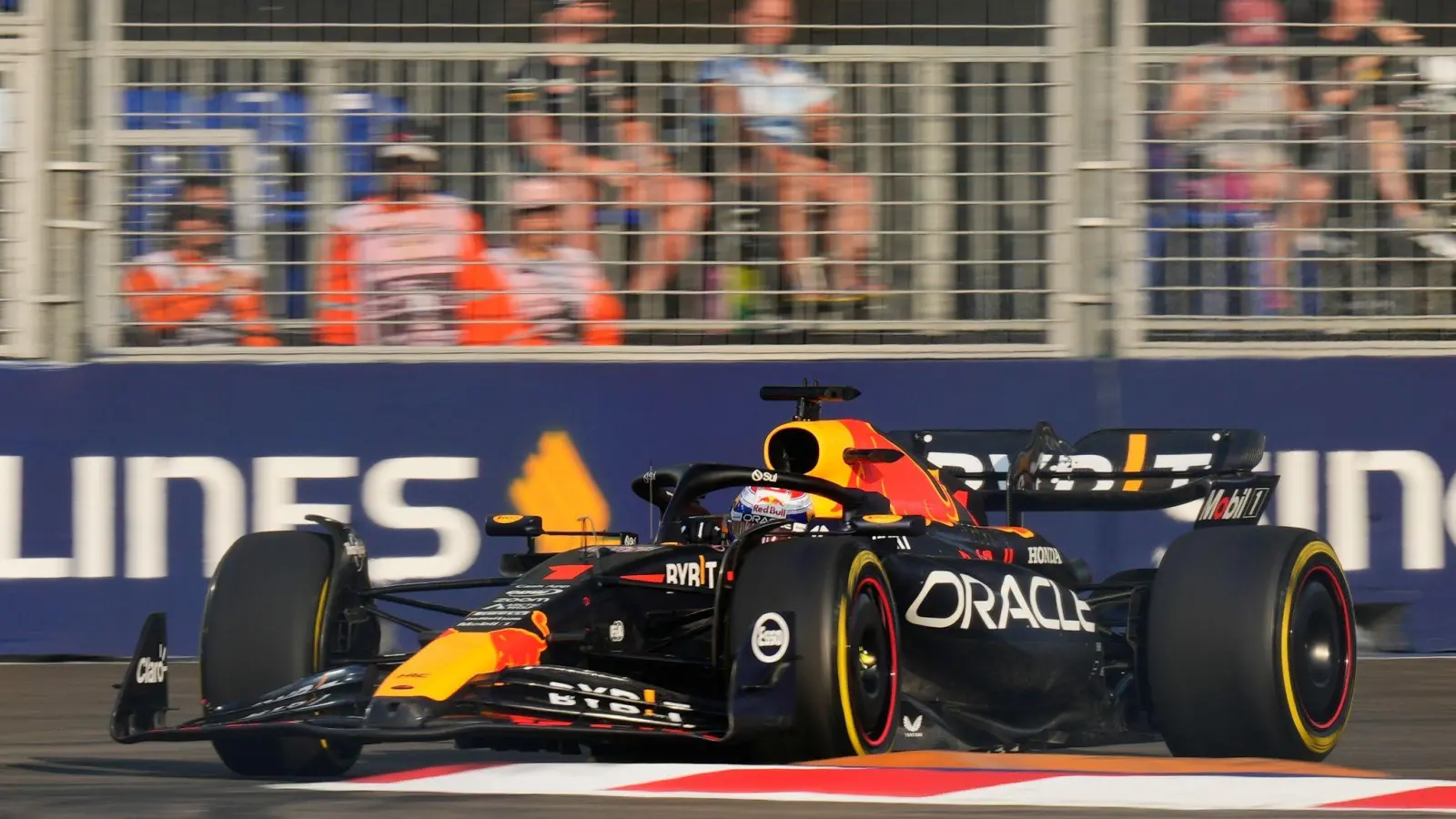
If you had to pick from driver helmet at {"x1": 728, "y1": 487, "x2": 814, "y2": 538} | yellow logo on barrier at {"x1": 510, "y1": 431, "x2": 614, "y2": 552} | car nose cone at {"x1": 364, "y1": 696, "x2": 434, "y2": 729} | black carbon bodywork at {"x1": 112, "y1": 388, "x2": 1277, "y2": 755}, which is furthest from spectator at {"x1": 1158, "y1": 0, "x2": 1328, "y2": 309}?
car nose cone at {"x1": 364, "y1": 696, "x2": 434, "y2": 729}

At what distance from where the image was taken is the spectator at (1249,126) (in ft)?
30.9

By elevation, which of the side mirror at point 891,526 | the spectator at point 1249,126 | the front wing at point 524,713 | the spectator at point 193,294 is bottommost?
the front wing at point 524,713

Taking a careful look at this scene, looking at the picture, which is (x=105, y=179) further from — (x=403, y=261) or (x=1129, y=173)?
(x=1129, y=173)

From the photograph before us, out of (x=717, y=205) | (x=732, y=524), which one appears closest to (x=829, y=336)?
(x=717, y=205)

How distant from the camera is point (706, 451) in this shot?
30.5 ft

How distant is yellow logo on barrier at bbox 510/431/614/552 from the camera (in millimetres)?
9188

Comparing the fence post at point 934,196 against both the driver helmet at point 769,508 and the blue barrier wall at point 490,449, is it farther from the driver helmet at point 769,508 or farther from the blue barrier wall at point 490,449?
the driver helmet at point 769,508

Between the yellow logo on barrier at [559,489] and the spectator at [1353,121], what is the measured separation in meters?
3.15

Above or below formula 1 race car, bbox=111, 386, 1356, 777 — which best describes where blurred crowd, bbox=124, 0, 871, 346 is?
above

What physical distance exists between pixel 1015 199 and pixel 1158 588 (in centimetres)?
350

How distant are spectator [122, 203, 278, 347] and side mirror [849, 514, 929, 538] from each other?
3.98m

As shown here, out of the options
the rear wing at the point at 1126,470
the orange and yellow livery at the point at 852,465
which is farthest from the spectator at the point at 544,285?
the orange and yellow livery at the point at 852,465

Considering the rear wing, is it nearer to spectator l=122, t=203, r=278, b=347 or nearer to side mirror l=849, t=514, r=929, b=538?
side mirror l=849, t=514, r=929, b=538

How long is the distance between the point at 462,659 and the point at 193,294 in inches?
168
